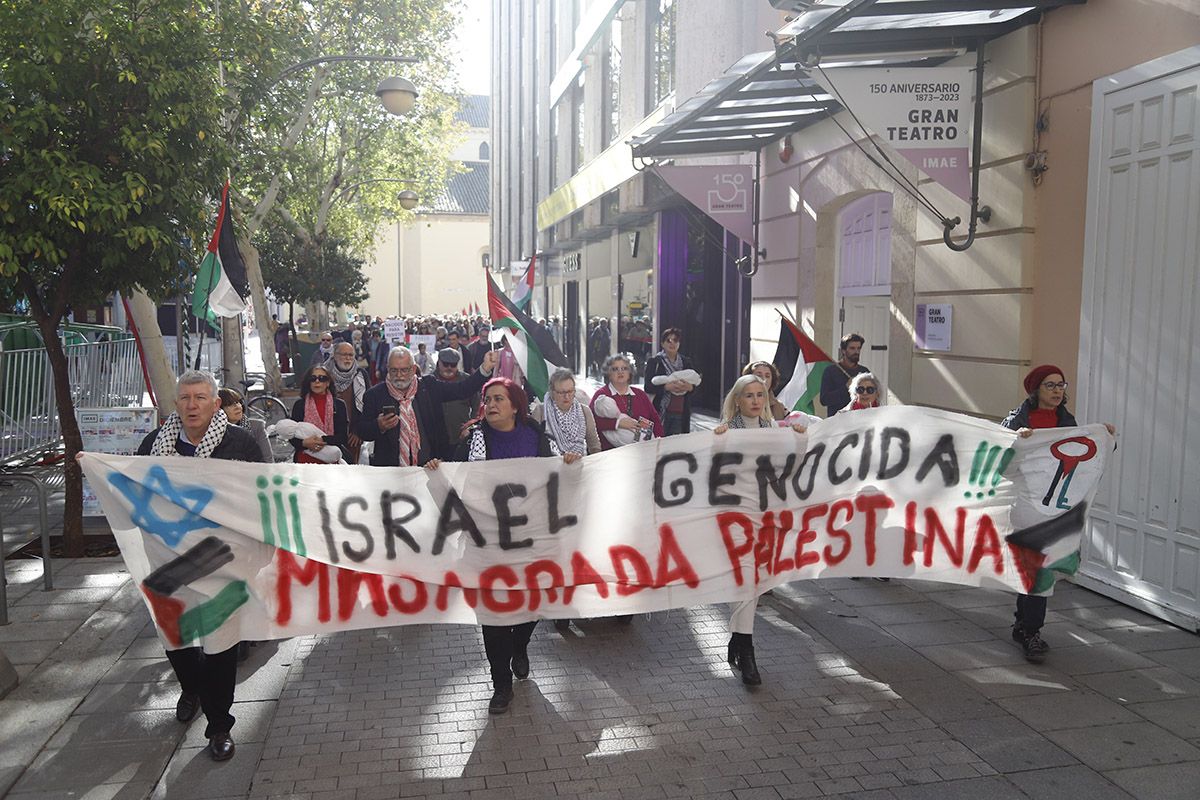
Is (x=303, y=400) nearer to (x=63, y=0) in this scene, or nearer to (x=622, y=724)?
(x=63, y=0)

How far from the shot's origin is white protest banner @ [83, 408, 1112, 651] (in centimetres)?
506

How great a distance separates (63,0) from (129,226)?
5.64 feet

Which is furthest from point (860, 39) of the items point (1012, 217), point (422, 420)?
point (422, 420)

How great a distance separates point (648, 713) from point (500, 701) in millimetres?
764

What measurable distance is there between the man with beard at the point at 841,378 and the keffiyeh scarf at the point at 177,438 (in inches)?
203

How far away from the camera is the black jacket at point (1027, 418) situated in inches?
247

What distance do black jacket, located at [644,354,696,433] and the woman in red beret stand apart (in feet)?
11.7

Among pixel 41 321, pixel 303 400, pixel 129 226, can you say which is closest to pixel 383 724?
pixel 303 400

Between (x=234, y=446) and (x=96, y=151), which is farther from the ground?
(x=96, y=151)

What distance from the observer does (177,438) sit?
5.34 metres

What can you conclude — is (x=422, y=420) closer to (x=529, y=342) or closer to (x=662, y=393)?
(x=529, y=342)

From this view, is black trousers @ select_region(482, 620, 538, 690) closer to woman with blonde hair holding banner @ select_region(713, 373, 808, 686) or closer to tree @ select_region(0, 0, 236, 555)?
woman with blonde hair holding banner @ select_region(713, 373, 808, 686)

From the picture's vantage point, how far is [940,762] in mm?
4680

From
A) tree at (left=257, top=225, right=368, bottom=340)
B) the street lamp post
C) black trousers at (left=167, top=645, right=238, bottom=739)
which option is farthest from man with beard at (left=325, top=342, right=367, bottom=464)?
tree at (left=257, top=225, right=368, bottom=340)
